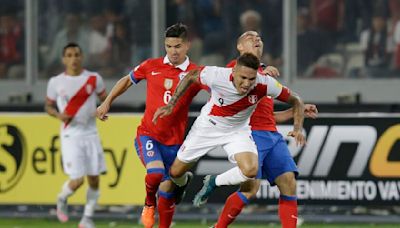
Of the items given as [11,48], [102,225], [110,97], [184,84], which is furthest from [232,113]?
[11,48]

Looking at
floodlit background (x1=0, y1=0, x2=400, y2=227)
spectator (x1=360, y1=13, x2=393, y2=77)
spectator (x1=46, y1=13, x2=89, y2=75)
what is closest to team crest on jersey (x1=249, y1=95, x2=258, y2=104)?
floodlit background (x1=0, y1=0, x2=400, y2=227)

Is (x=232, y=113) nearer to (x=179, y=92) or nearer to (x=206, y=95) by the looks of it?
(x=179, y=92)

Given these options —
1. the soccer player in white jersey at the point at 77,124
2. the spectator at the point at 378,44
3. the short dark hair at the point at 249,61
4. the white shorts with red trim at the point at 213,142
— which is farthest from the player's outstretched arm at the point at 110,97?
the spectator at the point at 378,44

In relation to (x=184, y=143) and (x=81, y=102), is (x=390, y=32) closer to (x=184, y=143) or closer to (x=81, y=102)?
(x=81, y=102)

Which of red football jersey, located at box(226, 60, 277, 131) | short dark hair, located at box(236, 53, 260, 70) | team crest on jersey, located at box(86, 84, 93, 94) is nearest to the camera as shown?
short dark hair, located at box(236, 53, 260, 70)

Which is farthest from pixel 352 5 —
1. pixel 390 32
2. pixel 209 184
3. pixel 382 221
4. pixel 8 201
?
pixel 209 184

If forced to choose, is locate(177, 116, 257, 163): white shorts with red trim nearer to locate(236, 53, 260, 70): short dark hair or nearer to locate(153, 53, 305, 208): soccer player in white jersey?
locate(153, 53, 305, 208): soccer player in white jersey

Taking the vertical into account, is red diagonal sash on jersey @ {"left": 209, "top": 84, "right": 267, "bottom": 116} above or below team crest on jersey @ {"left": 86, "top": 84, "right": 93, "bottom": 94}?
above

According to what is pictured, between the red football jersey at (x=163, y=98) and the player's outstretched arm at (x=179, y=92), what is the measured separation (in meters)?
0.60

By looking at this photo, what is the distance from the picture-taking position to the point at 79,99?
1755 centimetres

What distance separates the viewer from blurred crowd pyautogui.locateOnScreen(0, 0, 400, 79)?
66.5ft

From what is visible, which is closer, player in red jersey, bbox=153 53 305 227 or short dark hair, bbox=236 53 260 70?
short dark hair, bbox=236 53 260 70

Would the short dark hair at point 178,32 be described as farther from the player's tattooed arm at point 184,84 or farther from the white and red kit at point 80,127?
the white and red kit at point 80,127

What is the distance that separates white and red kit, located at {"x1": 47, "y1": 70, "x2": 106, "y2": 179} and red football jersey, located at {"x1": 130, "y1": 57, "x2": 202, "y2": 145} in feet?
9.58
